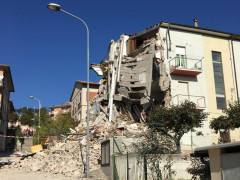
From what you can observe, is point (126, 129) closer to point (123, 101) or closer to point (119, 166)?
point (123, 101)

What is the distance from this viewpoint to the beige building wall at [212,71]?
939 inches

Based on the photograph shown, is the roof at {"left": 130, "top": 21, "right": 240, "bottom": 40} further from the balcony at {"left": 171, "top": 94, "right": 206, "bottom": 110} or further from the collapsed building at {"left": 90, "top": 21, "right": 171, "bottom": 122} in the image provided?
the balcony at {"left": 171, "top": 94, "right": 206, "bottom": 110}

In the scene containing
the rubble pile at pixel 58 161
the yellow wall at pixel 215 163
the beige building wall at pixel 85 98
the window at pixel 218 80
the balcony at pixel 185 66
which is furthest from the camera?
the beige building wall at pixel 85 98

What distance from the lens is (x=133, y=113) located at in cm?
2583

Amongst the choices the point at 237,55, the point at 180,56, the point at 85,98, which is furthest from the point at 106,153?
the point at 85,98

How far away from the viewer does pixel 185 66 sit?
24.1m

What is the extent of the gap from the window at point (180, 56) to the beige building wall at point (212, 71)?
215 cm

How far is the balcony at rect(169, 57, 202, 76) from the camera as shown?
22.9 meters

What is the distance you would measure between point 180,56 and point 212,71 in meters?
3.33

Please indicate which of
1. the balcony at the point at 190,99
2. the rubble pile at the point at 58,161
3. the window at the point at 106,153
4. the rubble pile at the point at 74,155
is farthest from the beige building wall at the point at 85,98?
the window at the point at 106,153

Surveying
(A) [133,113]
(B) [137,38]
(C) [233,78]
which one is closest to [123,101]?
(A) [133,113]

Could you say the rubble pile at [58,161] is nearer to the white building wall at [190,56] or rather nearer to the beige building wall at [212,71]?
the white building wall at [190,56]

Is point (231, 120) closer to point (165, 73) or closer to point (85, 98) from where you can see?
point (165, 73)

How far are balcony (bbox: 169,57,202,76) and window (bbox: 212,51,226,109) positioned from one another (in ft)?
6.21
